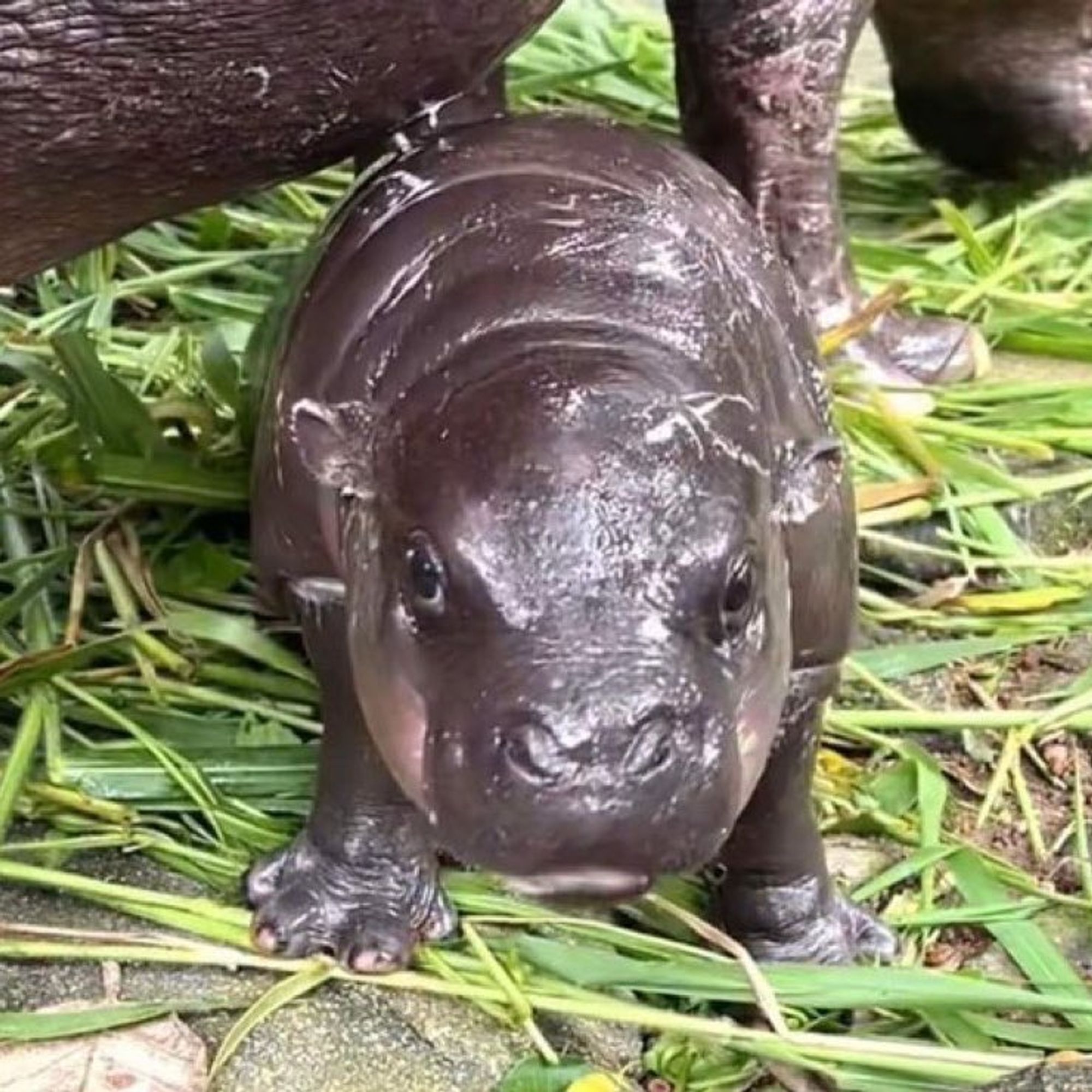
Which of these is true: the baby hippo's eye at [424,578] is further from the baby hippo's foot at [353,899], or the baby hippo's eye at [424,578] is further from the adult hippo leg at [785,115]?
the adult hippo leg at [785,115]

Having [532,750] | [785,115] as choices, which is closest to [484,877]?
[532,750]

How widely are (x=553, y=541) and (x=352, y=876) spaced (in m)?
0.45

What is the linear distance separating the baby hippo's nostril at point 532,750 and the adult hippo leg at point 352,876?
1.20 feet

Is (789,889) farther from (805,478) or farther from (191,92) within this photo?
(191,92)

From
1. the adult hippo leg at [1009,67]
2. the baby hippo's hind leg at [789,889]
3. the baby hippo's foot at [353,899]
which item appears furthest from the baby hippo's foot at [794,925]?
the adult hippo leg at [1009,67]

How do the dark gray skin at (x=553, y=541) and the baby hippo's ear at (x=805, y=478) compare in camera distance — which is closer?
the dark gray skin at (x=553, y=541)

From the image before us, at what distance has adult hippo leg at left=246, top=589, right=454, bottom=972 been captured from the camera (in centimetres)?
171

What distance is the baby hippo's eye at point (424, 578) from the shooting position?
4.63 feet

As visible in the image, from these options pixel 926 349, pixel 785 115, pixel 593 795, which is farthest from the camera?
pixel 926 349

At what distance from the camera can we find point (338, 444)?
5.09 feet

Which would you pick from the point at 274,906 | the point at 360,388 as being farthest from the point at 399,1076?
the point at 360,388

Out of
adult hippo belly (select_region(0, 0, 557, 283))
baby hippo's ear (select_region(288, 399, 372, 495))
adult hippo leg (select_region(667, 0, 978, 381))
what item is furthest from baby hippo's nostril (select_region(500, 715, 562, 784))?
adult hippo leg (select_region(667, 0, 978, 381))

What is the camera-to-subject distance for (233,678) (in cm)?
200

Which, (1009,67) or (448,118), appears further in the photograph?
(1009,67)
